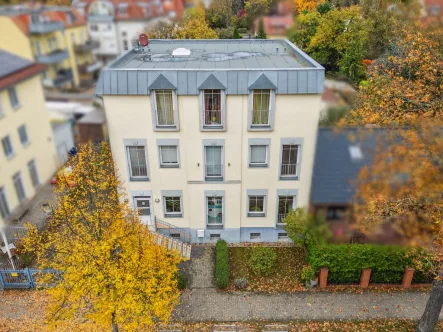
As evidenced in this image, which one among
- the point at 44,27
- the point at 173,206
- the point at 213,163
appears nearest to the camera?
the point at 44,27

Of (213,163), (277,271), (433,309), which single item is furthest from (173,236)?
(433,309)

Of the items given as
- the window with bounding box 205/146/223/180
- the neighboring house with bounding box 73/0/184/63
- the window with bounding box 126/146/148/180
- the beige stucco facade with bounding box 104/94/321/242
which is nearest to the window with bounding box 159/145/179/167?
the beige stucco facade with bounding box 104/94/321/242

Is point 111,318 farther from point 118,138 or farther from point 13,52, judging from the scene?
point 13,52

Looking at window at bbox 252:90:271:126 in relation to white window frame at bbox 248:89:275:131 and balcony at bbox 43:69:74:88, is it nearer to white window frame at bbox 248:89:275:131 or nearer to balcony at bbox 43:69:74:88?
white window frame at bbox 248:89:275:131

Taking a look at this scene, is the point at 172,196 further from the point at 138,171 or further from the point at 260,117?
the point at 260,117

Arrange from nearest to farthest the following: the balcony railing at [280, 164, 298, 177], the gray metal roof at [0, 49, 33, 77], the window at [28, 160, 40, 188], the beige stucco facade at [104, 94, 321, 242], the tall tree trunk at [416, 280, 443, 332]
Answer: the gray metal roof at [0, 49, 33, 77] < the window at [28, 160, 40, 188] < the tall tree trunk at [416, 280, 443, 332] < the beige stucco facade at [104, 94, 321, 242] < the balcony railing at [280, 164, 298, 177]

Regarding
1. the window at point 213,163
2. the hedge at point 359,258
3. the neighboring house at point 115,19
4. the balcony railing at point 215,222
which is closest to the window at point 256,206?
the balcony railing at point 215,222
